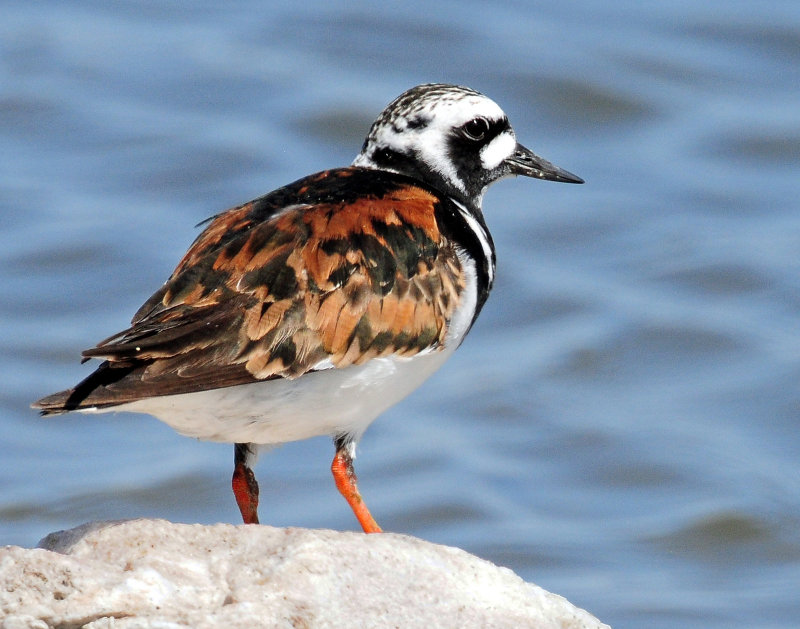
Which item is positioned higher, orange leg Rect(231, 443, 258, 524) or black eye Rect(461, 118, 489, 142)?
black eye Rect(461, 118, 489, 142)

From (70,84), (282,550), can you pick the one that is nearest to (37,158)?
(70,84)

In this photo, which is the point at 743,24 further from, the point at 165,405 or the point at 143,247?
the point at 165,405

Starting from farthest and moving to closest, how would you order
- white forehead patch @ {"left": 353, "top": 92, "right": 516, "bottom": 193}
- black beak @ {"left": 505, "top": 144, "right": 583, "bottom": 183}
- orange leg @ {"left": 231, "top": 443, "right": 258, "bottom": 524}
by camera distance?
1. black beak @ {"left": 505, "top": 144, "right": 583, "bottom": 183}
2. white forehead patch @ {"left": 353, "top": 92, "right": 516, "bottom": 193}
3. orange leg @ {"left": 231, "top": 443, "right": 258, "bottom": 524}

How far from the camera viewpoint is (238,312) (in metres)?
4.81

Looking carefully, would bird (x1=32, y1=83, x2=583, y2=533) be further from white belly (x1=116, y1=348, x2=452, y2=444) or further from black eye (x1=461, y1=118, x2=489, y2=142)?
black eye (x1=461, y1=118, x2=489, y2=142)

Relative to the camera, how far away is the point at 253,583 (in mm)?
3977

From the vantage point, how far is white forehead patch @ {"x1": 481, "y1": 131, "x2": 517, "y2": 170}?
5887 mm

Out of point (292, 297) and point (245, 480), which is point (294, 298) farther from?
point (245, 480)

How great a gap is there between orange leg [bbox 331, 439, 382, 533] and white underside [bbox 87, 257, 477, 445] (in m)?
0.07

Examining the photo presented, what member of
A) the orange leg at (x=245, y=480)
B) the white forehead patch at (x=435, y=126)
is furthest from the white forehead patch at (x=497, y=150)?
the orange leg at (x=245, y=480)

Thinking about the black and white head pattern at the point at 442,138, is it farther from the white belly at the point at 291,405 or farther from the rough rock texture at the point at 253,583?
the rough rock texture at the point at 253,583

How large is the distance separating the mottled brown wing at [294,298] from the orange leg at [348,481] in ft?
1.46

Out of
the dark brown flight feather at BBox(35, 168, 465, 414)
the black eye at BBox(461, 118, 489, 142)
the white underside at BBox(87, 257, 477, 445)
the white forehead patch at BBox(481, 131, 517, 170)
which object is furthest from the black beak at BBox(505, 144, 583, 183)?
the white underside at BBox(87, 257, 477, 445)

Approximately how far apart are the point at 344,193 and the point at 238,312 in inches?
27.7
